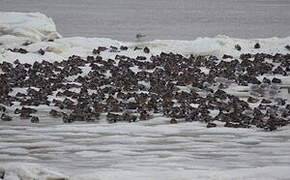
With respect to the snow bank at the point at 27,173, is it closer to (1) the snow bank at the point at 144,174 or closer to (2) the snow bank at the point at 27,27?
(1) the snow bank at the point at 144,174

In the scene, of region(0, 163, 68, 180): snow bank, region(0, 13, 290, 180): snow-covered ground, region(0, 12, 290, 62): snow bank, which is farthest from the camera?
region(0, 12, 290, 62): snow bank

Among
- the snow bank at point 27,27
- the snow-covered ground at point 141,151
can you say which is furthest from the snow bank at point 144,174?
the snow bank at point 27,27

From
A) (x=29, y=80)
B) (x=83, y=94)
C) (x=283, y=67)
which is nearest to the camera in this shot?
(x=83, y=94)

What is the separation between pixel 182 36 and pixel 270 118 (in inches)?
1248

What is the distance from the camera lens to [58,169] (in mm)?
9102

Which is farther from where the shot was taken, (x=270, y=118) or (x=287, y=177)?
(x=270, y=118)

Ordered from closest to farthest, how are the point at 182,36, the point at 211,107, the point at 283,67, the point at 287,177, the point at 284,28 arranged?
the point at 287,177 → the point at 211,107 → the point at 283,67 → the point at 182,36 → the point at 284,28

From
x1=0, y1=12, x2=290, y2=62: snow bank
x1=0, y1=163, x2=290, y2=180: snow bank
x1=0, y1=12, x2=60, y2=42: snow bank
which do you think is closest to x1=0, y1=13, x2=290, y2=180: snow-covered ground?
x1=0, y1=163, x2=290, y2=180: snow bank

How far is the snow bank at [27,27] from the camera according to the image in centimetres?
2661

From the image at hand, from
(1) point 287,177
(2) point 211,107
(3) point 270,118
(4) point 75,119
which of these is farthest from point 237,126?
(1) point 287,177

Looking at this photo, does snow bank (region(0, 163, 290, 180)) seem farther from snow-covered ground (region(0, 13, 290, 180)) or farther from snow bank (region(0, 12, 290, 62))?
snow bank (region(0, 12, 290, 62))

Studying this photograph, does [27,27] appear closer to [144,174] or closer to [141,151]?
[141,151]

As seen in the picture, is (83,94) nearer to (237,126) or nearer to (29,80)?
(29,80)

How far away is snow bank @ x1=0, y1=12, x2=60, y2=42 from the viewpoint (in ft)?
87.3
